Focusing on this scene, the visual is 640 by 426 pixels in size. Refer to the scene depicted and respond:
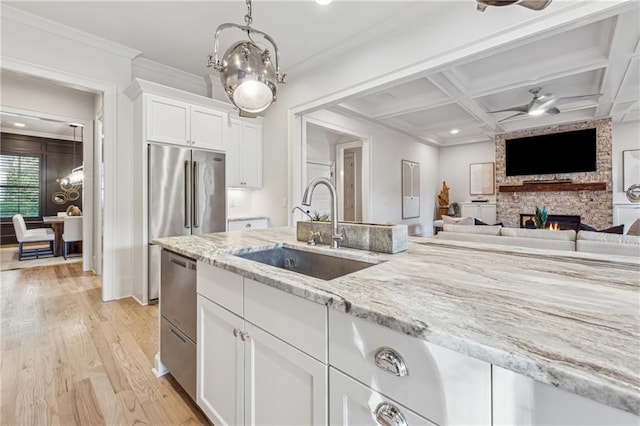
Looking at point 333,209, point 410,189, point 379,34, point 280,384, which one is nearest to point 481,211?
point 410,189

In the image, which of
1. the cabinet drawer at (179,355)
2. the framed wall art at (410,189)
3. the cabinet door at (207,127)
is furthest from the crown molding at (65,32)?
the framed wall art at (410,189)

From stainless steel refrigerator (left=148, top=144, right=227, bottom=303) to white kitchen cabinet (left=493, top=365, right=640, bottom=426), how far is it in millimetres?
3332

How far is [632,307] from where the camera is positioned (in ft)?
2.37

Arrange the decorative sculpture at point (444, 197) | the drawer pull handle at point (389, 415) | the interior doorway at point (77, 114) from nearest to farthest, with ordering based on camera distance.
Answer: the drawer pull handle at point (389, 415), the interior doorway at point (77, 114), the decorative sculpture at point (444, 197)

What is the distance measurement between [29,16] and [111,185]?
173 centimetres

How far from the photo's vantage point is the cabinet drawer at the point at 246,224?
4102mm

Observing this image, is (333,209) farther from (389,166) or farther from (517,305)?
(389,166)

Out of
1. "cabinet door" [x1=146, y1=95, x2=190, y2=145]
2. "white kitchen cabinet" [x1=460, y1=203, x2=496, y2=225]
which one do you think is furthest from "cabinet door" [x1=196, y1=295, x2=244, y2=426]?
"white kitchen cabinet" [x1=460, y1=203, x2=496, y2=225]

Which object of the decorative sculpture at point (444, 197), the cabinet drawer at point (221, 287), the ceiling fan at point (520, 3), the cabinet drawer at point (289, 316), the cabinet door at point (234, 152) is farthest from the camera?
the decorative sculpture at point (444, 197)

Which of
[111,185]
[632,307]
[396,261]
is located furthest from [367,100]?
[632,307]

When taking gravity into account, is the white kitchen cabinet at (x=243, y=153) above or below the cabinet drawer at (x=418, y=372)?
above

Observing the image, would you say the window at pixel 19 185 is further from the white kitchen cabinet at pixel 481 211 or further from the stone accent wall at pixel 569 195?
the stone accent wall at pixel 569 195

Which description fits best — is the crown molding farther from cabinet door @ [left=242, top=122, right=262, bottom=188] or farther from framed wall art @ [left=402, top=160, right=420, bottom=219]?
framed wall art @ [left=402, top=160, right=420, bottom=219]

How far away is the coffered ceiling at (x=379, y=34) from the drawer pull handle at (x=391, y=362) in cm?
264
